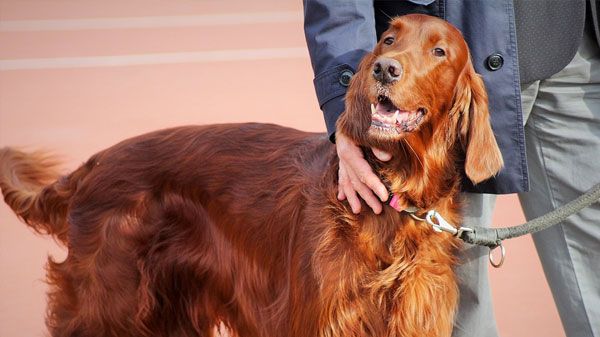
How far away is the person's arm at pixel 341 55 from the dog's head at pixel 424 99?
9cm

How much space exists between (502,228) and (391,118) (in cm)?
51

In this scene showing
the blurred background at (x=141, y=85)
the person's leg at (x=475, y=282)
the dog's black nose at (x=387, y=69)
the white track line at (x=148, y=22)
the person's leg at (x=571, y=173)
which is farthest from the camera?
the white track line at (x=148, y=22)

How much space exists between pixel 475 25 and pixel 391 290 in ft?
2.63

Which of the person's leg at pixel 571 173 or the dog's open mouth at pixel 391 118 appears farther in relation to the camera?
the person's leg at pixel 571 173

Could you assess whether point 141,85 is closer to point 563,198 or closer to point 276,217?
point 276,217

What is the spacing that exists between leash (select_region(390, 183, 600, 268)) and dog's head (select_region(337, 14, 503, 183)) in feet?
0.59

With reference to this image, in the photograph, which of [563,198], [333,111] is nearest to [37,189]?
[333,111]

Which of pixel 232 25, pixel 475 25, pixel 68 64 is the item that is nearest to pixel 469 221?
pixel 475 25

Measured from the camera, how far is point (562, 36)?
2.96 metres

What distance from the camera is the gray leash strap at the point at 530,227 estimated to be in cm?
291

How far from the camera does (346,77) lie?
2.92 meters

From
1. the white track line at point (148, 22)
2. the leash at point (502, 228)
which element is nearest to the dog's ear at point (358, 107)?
the leash at point (502, 228)

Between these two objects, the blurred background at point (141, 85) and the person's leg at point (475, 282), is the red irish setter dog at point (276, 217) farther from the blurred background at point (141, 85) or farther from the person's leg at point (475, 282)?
the blurred background at point (141, 85)

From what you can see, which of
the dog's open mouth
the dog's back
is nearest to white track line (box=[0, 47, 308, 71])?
the dog's back
